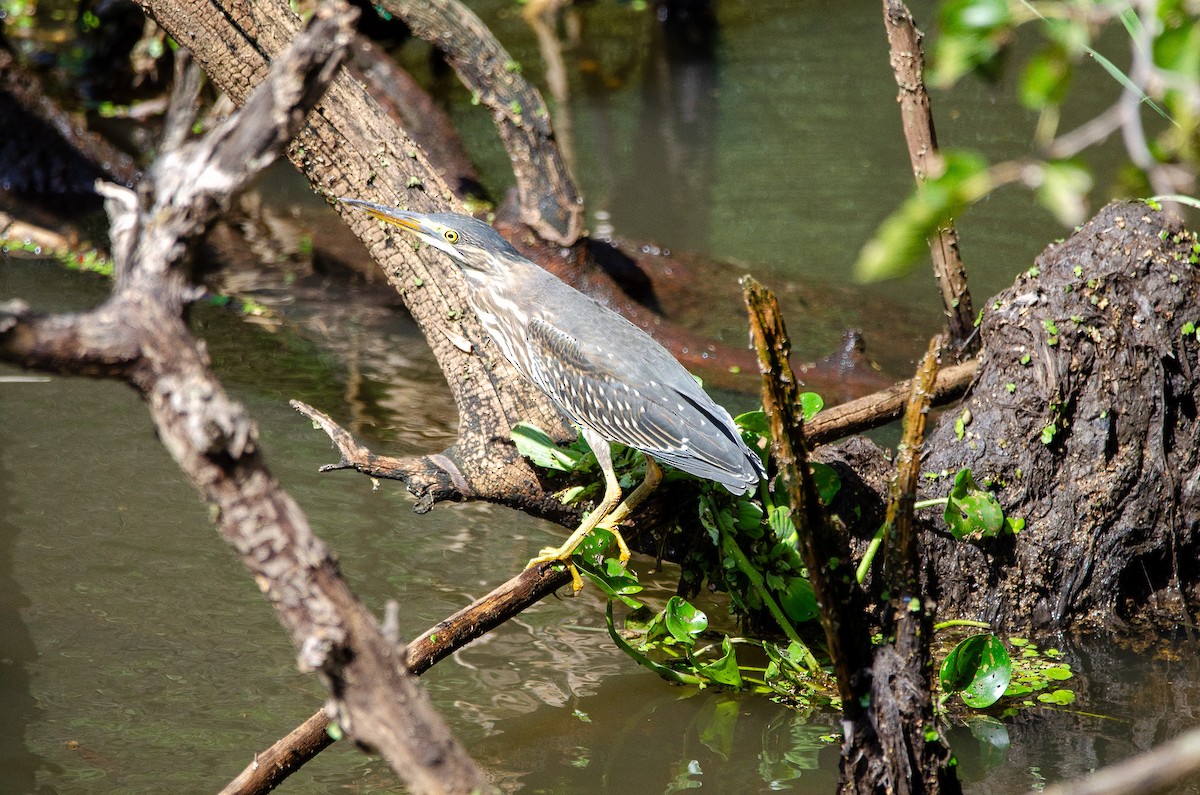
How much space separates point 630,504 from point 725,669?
24.5 inches

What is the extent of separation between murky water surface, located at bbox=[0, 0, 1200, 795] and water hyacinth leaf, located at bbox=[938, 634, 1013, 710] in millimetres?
228

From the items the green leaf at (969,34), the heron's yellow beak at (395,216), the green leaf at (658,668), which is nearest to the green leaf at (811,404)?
the green leaf at (658,668)

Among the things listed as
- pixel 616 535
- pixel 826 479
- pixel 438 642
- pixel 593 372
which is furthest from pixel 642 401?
pixel 438 642

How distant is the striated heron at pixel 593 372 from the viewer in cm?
339

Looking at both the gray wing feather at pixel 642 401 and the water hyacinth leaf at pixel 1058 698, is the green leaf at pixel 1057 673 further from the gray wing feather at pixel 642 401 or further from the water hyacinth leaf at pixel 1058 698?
the gray wing feather at pixel 642 401

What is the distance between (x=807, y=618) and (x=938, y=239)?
199 centimetres

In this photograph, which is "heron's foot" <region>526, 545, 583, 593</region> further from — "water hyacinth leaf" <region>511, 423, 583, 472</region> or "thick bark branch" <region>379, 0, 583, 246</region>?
"thick bark branch" <region>379, 0, 583, 246</region>

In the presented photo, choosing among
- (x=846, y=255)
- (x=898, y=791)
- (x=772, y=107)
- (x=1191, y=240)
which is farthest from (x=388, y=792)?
(x=772, y=107)

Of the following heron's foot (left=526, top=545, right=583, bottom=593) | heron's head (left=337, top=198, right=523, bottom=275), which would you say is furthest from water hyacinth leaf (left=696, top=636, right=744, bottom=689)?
heron's head (left=337, top=198, right=523, bottom=275)

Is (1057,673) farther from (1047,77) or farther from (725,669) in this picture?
(1047,77)

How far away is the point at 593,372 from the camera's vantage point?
3621 mm

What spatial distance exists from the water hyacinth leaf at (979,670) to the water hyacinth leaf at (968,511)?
1.38ft

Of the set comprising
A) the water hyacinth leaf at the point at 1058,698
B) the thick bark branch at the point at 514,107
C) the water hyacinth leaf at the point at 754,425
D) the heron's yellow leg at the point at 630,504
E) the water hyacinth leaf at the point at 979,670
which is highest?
the thick bark branch at the point at 514,107

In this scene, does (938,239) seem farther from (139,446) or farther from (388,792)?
(139,446)
